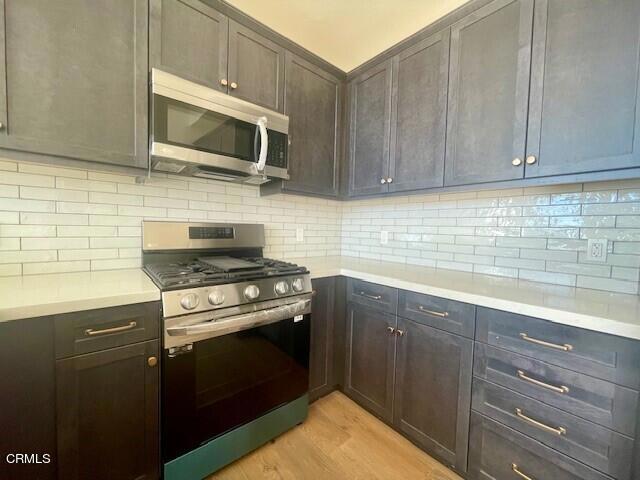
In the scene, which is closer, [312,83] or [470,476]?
[470,476]

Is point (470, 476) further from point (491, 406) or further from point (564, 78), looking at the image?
point (564, 78)

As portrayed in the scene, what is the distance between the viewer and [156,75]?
1.27 meters

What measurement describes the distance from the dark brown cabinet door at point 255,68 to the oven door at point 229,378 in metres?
1.34

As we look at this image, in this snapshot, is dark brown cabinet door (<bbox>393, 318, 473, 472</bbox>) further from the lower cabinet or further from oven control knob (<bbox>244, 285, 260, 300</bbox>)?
oven control knob (<bbox>244, 285, 260, 300</bbox>)

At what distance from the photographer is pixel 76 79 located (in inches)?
44.8

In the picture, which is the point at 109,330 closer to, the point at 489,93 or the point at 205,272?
the point at 205,272

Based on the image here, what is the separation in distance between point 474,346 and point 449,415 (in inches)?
15.8

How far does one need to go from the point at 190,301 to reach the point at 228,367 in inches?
16.0

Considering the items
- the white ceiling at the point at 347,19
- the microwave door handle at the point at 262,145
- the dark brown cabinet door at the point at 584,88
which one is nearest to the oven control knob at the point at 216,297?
the microwave door handle at the point at 262,145

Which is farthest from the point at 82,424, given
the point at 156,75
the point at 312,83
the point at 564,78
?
the point at 564,78

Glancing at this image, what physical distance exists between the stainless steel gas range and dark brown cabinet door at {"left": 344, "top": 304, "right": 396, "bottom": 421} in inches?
14.9

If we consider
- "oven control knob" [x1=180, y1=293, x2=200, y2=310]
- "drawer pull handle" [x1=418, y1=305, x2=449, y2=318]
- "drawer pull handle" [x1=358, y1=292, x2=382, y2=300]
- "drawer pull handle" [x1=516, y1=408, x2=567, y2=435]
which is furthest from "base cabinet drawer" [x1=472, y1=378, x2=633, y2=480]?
"oven control knob" [x1=180, y1=293, x2=200, y2=310]

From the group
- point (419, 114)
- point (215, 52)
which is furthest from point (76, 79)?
point (419, 114)

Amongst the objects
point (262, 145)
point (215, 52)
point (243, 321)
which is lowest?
point (243, 321)
